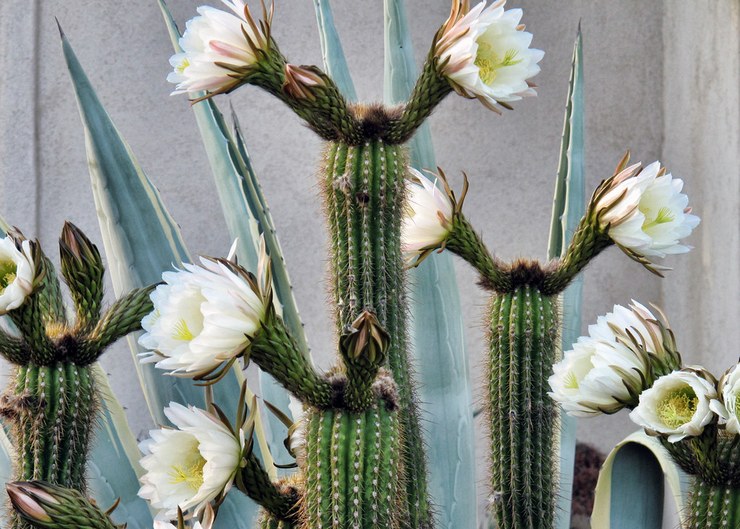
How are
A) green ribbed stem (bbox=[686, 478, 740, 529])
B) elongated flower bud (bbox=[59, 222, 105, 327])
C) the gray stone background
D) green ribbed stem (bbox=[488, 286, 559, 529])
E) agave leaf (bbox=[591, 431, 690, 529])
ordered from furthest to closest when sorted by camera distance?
1. the gray stone background
2. agave leaf (bbox=[591, 431, 690, 529])
3. green ribbed stem (bbox=[488, 286, 559, 529])
4. elongated flower bud (bbox=[59, 222, 105, 327])
5. green ribbed stem (bbox=[686, 478, 740, 529])

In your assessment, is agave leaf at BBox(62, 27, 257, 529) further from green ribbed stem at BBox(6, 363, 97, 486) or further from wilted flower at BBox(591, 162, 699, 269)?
wilted flower at BBox(591, 162, 699, 269)

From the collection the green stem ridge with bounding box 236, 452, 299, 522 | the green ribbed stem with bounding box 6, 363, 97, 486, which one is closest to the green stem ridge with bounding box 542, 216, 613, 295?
the green stem ridge with bounding box 236, 452, 299, 522

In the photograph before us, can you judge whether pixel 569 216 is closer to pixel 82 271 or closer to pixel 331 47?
pixel 331 47

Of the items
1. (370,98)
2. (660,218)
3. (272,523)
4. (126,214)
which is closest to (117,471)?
(126,214)

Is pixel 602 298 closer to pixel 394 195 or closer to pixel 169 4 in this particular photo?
pixel 169 4

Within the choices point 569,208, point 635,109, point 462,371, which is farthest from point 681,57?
point 462,371

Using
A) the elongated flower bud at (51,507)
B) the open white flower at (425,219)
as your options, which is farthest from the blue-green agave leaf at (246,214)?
the elongated flower bud at (51,507)
